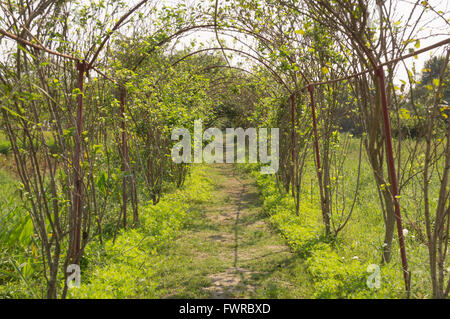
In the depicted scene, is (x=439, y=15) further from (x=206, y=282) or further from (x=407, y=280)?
(x=206, y=282)

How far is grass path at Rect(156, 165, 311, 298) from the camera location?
3.44 meters

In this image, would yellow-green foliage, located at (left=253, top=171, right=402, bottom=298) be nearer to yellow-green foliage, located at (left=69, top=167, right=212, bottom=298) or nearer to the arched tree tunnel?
the arched tree tunnel

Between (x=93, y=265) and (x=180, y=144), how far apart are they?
334 cm

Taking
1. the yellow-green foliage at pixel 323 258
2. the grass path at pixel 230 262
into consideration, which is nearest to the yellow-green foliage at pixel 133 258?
the grass path at pixel 230 262

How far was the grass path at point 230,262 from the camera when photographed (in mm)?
3439

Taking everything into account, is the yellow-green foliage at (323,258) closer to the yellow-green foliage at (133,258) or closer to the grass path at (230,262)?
the grass path at (230,262)

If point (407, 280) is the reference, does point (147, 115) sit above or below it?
above

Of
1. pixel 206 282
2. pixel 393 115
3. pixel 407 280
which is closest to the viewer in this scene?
pixel 407 280

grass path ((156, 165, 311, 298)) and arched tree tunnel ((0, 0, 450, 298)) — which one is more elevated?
arched tree tunnel ((0, 0, 450, 298))

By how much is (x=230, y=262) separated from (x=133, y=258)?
1.13 m

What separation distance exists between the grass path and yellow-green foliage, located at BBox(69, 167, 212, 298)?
157 millimetres

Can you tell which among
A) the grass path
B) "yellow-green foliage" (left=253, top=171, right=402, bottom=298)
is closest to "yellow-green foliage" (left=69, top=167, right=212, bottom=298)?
the grass path
